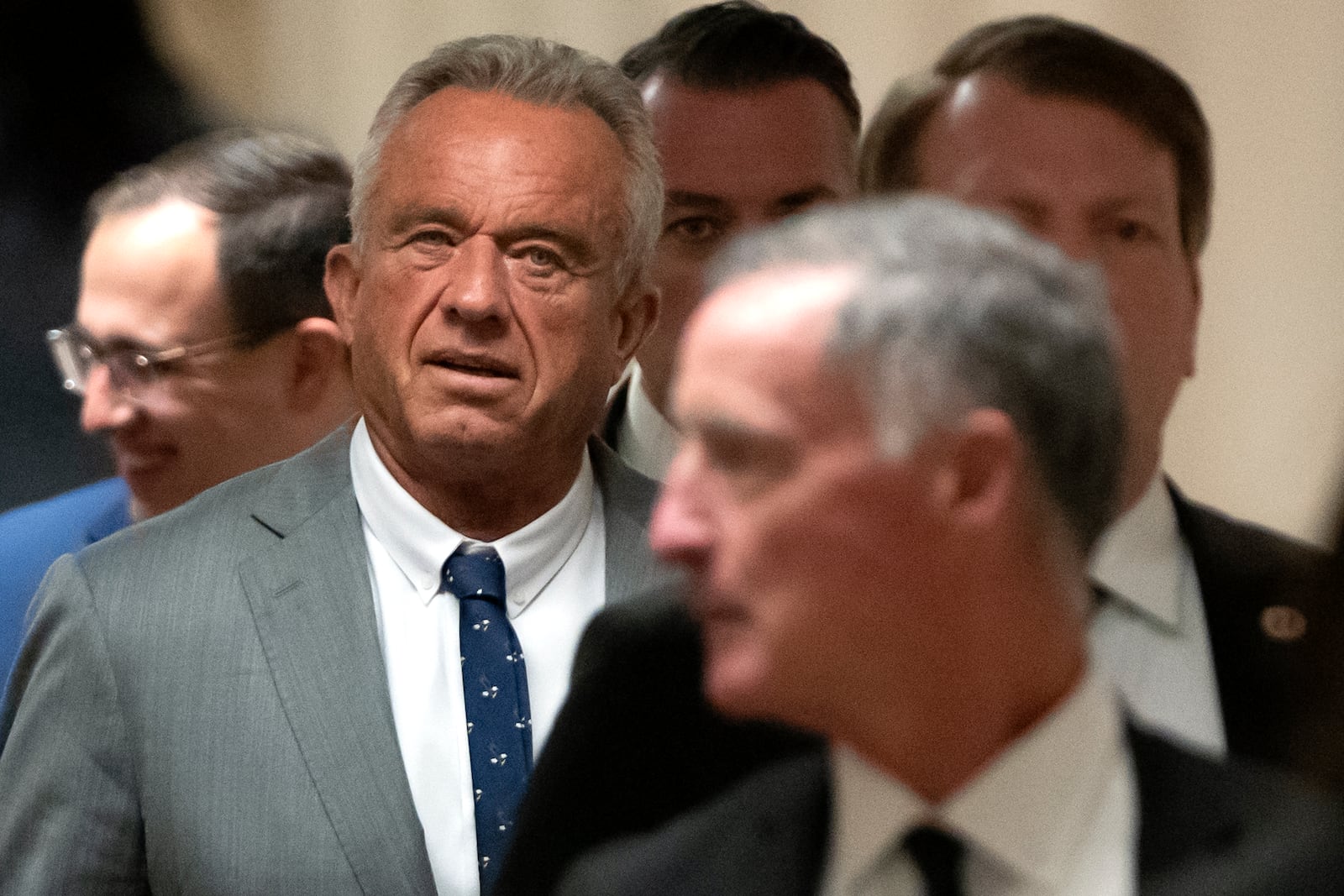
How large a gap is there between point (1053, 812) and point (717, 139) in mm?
704

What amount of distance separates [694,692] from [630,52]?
2.14 ft

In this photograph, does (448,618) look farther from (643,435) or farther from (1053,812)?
(1053,812)

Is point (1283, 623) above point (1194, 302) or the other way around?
the other way around

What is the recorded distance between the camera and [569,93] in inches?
58.2

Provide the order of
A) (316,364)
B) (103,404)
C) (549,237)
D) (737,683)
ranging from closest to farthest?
(737,683), (549,237), (316,364), (103,404)

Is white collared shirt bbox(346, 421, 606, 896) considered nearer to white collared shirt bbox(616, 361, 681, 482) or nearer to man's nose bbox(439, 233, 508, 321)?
white collared shirt bbox(616, 361, 681, 482)

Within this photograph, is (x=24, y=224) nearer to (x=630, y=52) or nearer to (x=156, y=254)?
(x=156, y=254)

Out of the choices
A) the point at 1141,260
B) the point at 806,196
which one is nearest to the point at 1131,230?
the point at 1141,260

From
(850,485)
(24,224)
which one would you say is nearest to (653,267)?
(850,485)

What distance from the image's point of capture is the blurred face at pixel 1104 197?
1.33 metres

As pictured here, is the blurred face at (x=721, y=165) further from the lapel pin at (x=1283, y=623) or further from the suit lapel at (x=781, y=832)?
the lapel pin at (x=1283, y=623)

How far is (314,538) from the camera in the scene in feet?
5.21

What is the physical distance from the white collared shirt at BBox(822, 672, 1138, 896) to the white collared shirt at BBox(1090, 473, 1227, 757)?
0.06m

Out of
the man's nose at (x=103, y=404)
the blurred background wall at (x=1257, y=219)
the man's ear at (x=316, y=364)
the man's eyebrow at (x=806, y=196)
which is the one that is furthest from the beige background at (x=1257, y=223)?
the man's nose at (x=103, y=404)
